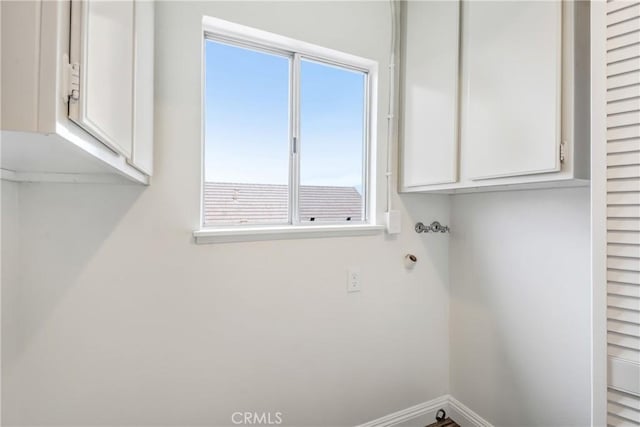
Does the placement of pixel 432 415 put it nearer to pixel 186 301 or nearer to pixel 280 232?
pixel 280 232

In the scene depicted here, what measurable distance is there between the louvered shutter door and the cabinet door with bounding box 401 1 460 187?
2.15ft

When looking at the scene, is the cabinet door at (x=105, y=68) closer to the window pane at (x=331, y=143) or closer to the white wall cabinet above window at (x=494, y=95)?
the window pane at (x=331, y=143)

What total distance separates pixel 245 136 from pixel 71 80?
113 cm

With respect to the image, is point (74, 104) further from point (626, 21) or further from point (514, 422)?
point (514, 422)

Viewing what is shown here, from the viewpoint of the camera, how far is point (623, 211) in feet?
2.81

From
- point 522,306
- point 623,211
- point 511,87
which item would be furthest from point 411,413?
point 511,87

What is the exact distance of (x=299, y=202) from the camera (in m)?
1.72

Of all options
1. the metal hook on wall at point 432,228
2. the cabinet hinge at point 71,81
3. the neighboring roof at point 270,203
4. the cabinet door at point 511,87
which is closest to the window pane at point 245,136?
the neighboring roof at point 270,203

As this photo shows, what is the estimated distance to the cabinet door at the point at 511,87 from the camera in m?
1.12

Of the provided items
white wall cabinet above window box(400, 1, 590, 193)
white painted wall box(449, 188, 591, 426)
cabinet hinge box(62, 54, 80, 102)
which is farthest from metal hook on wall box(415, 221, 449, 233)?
cabinet hinge box(62, 54, 80, 102)

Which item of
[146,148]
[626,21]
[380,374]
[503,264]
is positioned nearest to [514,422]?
[380,374]

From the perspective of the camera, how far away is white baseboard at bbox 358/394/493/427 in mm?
1822

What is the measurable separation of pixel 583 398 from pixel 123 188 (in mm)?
2193

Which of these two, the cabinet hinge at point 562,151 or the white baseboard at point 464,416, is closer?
the cabinet hinge at point 562,151
